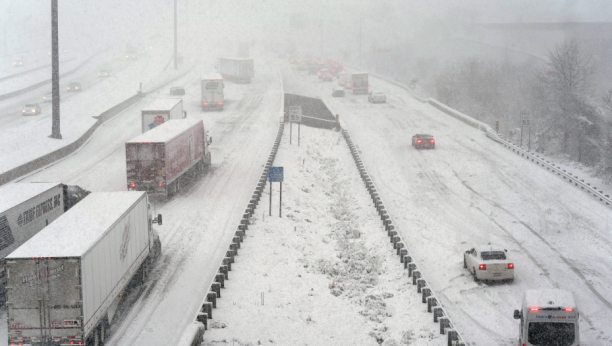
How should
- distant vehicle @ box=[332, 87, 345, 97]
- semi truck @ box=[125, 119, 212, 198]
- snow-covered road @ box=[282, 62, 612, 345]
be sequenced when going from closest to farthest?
snow-covered road @ box=[282, 62, 612, 345] → semi truck @ box=[125, 119, 212, 198] → distant vehicle @ box=[332, 87, 345, 97]

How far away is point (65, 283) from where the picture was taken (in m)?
12.7

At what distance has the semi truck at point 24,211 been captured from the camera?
52.2 ft

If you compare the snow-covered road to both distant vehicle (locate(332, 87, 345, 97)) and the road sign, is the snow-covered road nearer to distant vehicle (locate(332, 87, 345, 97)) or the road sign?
the road sign

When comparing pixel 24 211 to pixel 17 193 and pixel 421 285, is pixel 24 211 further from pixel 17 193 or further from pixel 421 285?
pixel 421 285

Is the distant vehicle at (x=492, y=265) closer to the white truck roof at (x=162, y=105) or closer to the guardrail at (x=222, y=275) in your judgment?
the guardrail at (x=222, y=275)

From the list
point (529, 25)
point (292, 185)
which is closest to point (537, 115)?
point (292, 185)

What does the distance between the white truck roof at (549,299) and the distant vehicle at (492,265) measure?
5.88 metres

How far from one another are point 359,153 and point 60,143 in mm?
21057

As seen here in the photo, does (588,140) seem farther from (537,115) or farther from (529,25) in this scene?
(529,25)

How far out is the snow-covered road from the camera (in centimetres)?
1862

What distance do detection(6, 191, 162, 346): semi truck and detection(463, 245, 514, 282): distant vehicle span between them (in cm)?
1215

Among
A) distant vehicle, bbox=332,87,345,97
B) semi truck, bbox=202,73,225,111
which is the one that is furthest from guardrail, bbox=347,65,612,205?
semi truck, bbox=202,73,225,111

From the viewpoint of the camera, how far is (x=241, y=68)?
77.6m

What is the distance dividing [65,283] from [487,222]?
20.8m
